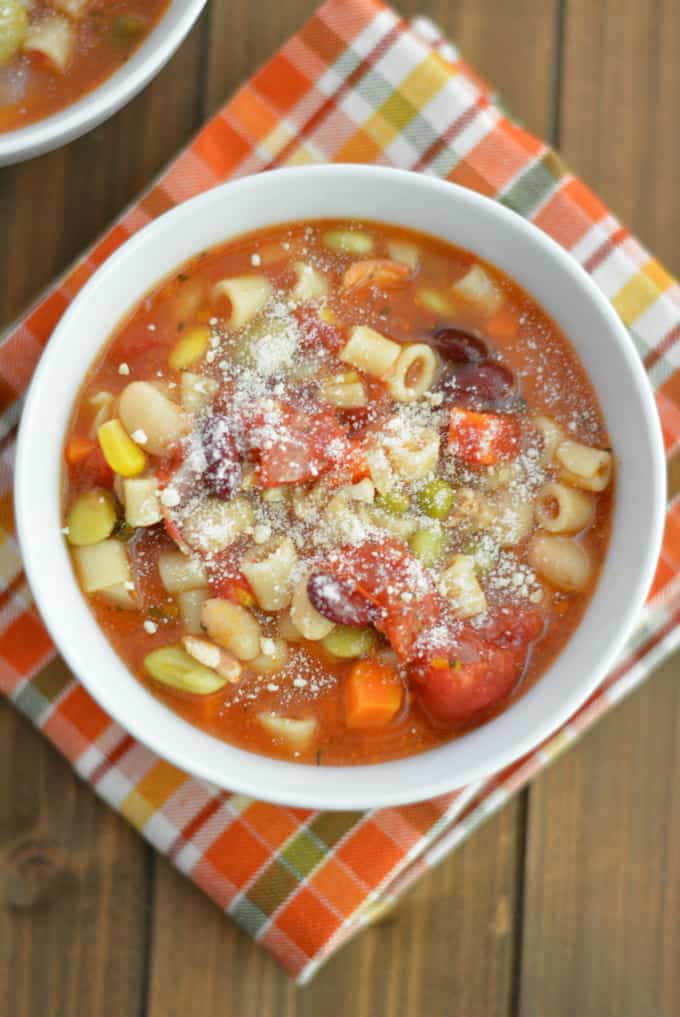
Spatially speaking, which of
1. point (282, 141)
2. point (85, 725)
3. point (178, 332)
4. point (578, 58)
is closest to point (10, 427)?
point (178, 332)

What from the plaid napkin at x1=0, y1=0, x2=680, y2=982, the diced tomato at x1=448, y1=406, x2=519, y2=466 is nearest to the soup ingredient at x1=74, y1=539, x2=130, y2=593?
the plaid napkin at x1=0, y1=0, x2=680, y2=982

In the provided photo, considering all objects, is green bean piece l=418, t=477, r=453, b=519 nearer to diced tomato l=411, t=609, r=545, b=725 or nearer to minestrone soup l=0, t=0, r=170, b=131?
diced tomato l=411, t=609, r=545, b=725

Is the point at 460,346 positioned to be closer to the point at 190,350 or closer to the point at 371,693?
the point at 190,350

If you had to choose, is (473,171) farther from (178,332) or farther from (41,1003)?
(41,1003)

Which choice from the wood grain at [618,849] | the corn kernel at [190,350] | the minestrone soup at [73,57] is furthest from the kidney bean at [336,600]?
the minestrone soup at [73,57]

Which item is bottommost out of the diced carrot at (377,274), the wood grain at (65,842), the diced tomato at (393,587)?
the wood grain at (65,842)

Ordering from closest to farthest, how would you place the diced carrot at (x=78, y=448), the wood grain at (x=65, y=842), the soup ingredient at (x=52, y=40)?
the diced carrot at (x=78, y=448)
the soup ingredient at (x=52, y=40)
the wood grain at (x=65, y=842)

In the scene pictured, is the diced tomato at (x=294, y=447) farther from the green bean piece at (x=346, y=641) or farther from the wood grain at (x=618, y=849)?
the wood grain at (x=618, y=849)

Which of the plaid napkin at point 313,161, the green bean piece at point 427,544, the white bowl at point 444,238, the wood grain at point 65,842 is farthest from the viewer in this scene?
the wood grain at point 65,842
